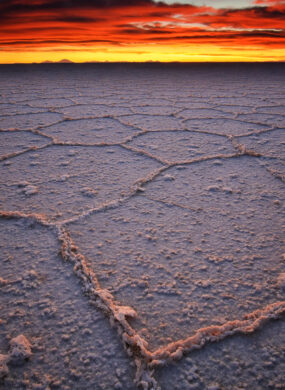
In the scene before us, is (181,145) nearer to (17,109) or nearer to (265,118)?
(265,118)

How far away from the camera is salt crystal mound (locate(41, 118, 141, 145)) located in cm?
147

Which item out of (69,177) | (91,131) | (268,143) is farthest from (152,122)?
(69,177)

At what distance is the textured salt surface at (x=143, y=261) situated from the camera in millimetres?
455

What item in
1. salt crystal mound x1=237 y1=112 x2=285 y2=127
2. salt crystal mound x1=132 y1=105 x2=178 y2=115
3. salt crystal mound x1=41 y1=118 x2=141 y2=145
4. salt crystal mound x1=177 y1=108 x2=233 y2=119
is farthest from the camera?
salt crystal mound x1=132 y1=105 x2=178 y2=115

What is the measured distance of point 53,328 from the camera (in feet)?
1.66

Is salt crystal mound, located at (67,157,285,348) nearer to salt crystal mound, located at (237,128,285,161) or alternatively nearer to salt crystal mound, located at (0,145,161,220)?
salt crystal mound, located at (0,145,161,220)

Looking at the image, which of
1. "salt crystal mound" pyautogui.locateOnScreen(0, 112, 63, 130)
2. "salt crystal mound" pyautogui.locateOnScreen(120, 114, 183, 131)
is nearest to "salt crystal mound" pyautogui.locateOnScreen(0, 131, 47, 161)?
"salt crystal mound" pyautogui.locateOnScreen(0, 112, 63, 130)

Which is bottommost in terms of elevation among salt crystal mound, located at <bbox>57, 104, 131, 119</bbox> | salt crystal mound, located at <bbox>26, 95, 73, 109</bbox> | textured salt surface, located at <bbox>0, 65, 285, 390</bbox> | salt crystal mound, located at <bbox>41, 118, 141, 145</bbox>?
textured salt surface, located at <bbox>0, 65, 285, 390</bbox>

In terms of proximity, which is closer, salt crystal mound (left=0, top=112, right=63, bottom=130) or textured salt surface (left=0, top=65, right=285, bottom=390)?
textured salt surface (left=0, top=65, right=285, bottom=390)

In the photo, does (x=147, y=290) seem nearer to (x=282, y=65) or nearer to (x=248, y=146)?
(x=248, y=146)

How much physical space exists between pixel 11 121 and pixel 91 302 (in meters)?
1.62

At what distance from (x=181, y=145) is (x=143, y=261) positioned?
2.75 ft

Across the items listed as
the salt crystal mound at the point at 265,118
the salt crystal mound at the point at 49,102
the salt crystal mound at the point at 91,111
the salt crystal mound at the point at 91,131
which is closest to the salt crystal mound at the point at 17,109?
the salt crystal mound at the point at 49,102

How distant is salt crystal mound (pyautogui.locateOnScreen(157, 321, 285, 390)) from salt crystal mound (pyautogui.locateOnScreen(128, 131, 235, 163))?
2.65ft
